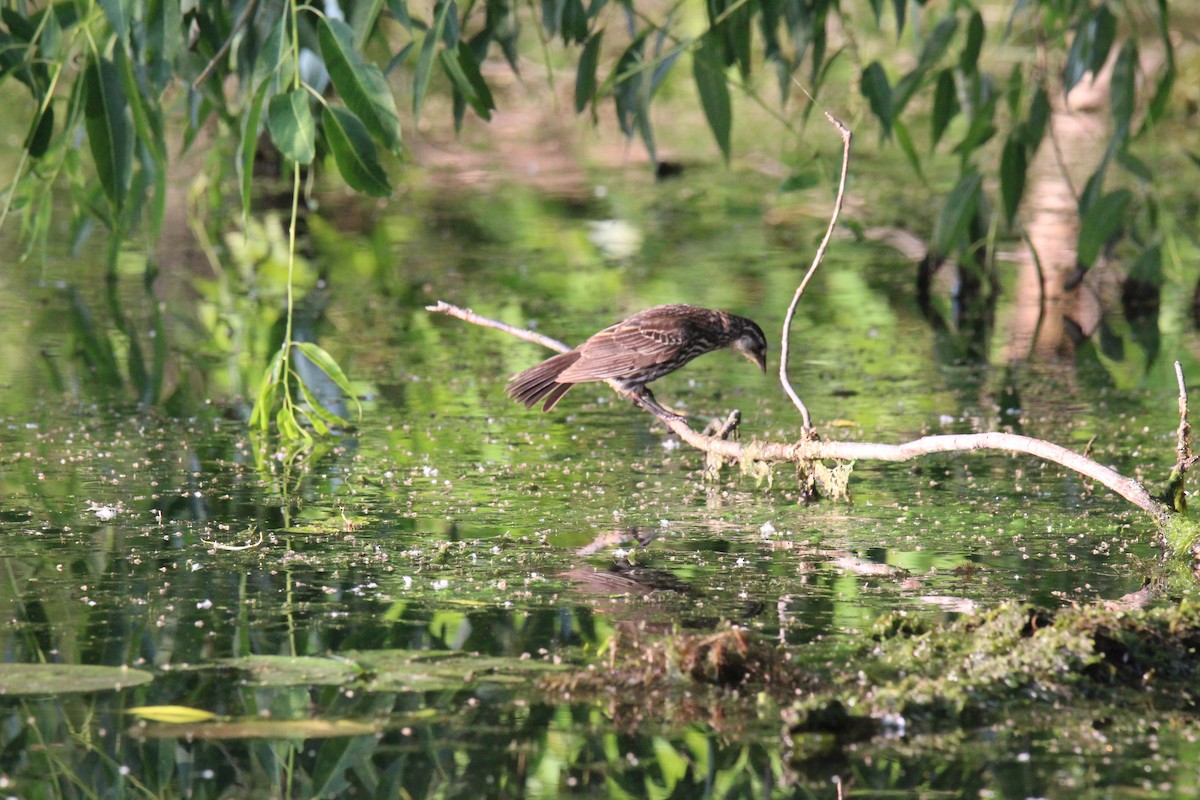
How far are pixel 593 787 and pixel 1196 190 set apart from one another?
1189 cm

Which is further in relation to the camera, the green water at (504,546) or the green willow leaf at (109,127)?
the green willow leaf at (109,127)

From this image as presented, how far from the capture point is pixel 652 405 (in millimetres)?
6199

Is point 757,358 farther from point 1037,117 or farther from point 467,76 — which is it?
point 1037,117

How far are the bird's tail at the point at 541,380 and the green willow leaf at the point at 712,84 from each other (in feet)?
3.24

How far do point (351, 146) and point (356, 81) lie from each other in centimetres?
19

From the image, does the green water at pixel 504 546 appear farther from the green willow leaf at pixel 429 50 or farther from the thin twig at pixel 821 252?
the green willow leaf at pixel 429 50

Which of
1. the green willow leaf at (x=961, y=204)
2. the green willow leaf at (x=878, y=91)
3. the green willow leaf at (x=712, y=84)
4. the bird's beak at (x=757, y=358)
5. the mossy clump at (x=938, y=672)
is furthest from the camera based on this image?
the green willow leaf at (x=961, y=204)

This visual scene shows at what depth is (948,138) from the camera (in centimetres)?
1739

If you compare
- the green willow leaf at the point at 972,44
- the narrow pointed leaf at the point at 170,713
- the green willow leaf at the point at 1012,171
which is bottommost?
the narrow pointed leaf at the point at 170,713

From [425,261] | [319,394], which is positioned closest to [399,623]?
[319,394]

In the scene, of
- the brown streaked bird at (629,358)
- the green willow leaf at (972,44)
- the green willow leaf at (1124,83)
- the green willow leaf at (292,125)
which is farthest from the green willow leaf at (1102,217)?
the green willow leaf at (292,125)

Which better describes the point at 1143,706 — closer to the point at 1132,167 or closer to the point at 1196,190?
the point at 1132,167

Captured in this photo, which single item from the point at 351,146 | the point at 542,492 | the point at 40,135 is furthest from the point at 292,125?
the point at 542,492

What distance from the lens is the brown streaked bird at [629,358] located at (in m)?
6.12
